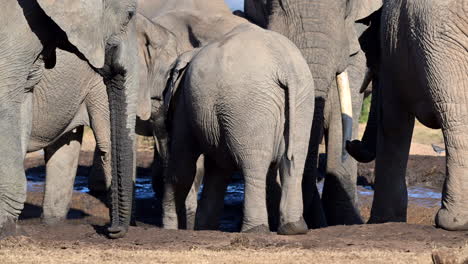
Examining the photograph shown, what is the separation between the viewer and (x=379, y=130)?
907 centimetres

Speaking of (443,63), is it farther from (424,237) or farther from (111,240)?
(111,240)

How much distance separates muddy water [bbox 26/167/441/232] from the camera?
11.0 m

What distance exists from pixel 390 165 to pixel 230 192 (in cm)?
392

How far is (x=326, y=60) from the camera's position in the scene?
30.1 feet

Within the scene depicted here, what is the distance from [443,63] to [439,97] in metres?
0.19

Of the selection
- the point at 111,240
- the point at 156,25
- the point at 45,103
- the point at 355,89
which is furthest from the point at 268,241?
the point at 355,89

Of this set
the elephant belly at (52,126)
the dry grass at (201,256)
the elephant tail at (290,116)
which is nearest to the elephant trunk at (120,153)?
the dry grass at (201,256)

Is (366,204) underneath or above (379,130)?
underneath

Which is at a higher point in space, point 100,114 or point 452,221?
point 100,114

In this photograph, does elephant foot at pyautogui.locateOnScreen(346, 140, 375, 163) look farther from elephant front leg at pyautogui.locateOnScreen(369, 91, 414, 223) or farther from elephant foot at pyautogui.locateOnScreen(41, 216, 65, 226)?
elephant foot at pyautogui.locateOnScreen(41, 216, 65, 226)

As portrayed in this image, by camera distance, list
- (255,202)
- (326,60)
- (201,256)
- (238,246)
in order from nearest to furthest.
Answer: (201,256), (238,246), (255,202), (326,60)

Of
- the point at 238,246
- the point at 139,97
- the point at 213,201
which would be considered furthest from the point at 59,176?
the point at 238,246

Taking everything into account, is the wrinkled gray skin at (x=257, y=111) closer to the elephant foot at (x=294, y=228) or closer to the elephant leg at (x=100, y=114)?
the elephant foot at (x=294, y=228)

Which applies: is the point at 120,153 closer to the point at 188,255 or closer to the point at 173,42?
the point at 188,255
